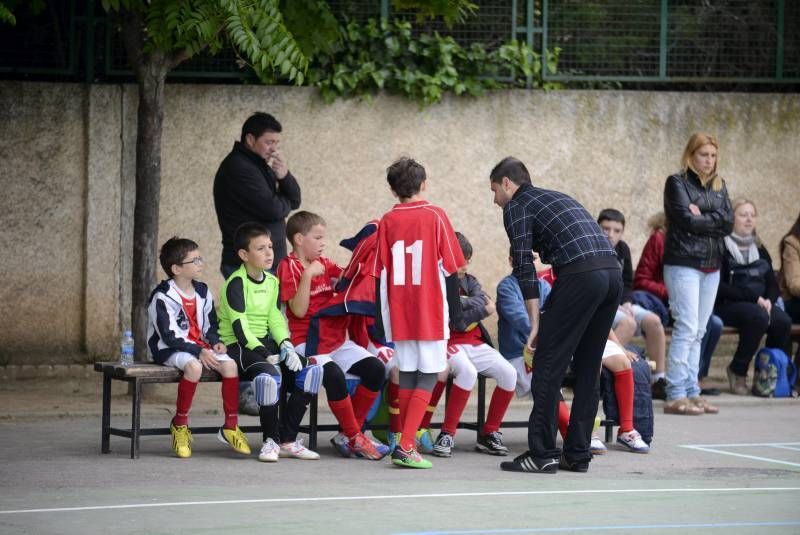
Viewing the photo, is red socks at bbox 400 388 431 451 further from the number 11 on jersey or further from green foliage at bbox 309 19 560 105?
green foliage at bbox 309 19 560 105

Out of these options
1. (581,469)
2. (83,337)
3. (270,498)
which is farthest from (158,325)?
(83,337)

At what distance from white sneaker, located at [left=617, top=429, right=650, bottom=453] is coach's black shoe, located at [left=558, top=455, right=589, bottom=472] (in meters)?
0.94

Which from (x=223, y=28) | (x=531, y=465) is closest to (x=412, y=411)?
(x=531, y=465)

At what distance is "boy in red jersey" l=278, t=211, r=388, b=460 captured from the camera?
A: 959 cm

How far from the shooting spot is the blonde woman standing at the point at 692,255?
39.6 feet

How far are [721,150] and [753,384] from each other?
2.84 meters

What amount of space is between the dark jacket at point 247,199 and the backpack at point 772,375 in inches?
181

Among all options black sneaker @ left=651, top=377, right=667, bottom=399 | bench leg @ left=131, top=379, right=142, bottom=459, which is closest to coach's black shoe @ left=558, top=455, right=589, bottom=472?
bench leg @ left=131, top=379, right=142, bottom=459

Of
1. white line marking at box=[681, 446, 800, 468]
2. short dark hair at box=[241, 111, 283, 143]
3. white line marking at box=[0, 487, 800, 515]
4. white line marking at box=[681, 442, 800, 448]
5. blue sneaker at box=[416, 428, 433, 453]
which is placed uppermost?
short dark hair at box=[241, 111, 283, 143]

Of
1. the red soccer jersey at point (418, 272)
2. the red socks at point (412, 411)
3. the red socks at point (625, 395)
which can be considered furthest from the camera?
the red socks at point (625, 395)

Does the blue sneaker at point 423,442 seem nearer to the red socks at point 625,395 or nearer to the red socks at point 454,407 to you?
the red socks at point 454,407

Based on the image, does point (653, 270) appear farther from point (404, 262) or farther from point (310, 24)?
point (404, 262)

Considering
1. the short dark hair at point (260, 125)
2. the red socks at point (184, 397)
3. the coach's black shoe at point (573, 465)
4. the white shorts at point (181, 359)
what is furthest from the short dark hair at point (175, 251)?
the coach's black shoe at point (573, 465)

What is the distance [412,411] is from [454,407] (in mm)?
Answer: 773
